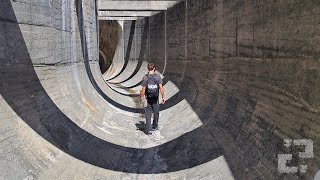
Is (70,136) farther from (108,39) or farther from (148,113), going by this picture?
(108,39)

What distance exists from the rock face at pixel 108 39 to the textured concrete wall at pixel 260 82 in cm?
1869

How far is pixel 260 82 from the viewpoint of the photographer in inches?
259

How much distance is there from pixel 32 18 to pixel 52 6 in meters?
1.50

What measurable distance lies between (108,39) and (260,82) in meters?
24.8

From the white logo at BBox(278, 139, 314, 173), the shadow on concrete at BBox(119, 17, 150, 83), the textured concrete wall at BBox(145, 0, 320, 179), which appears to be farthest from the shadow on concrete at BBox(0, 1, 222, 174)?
the shadow on concrete at BBox(119, 17, 150, 83)

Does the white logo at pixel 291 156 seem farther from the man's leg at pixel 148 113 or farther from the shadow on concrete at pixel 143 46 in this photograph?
the shadow on concrete at pixel 143 46

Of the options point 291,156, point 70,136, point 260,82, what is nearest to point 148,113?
point 70,136

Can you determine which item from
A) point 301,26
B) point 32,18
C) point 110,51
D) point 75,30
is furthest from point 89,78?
point 110,51

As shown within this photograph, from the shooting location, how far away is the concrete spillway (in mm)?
5164

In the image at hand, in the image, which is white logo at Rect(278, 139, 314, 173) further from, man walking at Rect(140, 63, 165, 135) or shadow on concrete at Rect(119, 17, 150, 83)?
shadow on concrete at Rect(119, 17, 150, 83)

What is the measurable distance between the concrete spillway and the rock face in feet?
56.2

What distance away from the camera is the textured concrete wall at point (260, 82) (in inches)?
193

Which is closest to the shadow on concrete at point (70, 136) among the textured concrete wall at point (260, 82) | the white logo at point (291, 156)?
the textured concrete wall at point (260, 82)

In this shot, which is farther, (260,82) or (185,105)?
(185,105)
